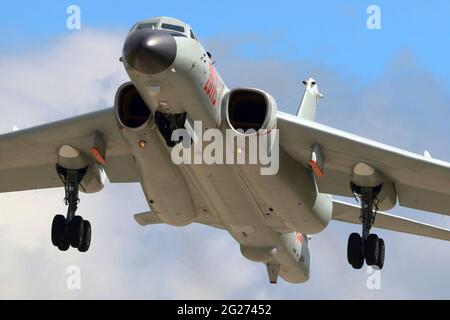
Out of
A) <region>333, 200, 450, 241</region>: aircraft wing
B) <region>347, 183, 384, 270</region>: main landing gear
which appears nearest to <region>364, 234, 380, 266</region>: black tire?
<region>347, 183, 384, 270</region>: main landing gear

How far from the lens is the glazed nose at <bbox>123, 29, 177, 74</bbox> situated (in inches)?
1031

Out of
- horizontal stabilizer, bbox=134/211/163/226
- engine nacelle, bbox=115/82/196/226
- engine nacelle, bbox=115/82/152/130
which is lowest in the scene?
horizontal stabilizer, bbox=134/211/163/226

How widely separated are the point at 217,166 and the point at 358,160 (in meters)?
4.51

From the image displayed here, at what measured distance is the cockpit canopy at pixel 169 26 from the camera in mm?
27500

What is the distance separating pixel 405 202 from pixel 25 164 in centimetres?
1082

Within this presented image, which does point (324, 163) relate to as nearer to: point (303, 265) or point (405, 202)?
point (405, 202)

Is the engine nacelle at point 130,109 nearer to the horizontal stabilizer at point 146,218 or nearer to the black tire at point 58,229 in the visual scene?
the black tire at point 58,229

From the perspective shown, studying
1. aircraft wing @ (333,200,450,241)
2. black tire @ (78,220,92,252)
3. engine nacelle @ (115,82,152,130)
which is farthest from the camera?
aircraft wing @ (333,200,450,241)

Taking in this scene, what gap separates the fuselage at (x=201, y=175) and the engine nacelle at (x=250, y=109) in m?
0.23

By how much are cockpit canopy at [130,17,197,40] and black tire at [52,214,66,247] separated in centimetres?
750

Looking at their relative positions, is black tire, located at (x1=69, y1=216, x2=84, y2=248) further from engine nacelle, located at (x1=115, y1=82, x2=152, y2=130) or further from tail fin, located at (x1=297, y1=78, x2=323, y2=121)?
tail fin, located at (x1=297, y1=78, x2=323, y2=121)

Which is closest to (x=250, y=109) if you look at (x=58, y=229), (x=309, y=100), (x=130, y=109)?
(x=130, y=109)

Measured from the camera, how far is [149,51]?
26.2 m

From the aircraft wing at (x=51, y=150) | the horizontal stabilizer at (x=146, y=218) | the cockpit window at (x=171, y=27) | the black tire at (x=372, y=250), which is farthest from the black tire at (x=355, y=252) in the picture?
the cockpit window at (x=171, y=27)
